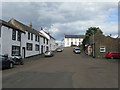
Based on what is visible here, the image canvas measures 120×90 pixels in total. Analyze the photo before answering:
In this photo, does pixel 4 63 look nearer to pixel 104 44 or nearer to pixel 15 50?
pixel 15 50

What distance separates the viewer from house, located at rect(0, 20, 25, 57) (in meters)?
23.0

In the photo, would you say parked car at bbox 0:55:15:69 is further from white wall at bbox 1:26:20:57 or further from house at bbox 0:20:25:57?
white wall at bbox 1:26:20:57

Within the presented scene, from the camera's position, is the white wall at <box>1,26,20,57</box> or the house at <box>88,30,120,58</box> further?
the house at <box>88,30,120,58</box>

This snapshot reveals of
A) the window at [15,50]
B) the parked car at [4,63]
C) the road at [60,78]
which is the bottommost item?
the road at [60,78]

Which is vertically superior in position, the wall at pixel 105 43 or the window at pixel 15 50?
the wall at pixel 105 43

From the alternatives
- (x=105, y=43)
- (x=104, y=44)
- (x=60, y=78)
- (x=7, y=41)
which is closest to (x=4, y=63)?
(x=60, y=78)

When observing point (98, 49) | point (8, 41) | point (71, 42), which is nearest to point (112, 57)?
point (98, 49)

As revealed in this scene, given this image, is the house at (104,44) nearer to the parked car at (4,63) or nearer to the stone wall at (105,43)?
the stone wall at (105,43)

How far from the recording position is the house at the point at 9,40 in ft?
75.5

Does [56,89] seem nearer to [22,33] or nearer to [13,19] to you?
[22,33]

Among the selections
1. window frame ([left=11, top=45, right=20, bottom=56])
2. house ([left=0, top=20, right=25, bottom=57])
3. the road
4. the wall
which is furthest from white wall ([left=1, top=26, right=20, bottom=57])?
the wall

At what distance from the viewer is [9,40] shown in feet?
83.3

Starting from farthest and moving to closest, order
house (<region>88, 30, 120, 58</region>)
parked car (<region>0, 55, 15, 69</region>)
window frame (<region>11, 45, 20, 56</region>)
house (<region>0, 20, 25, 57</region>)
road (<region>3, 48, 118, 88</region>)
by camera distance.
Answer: house (<region>88, 30, 120, 58</region>) → window frame (<region>11, 45, 20, 56</region>) → house (<region>0, 20, 25, 57</region>) → parked car (<region>0, 55, 15, 69</region>) → road (<region>3, 48, 118, 88</region>)

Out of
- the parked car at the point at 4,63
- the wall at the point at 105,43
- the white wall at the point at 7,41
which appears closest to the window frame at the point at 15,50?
the white wall at the point at 7,41
